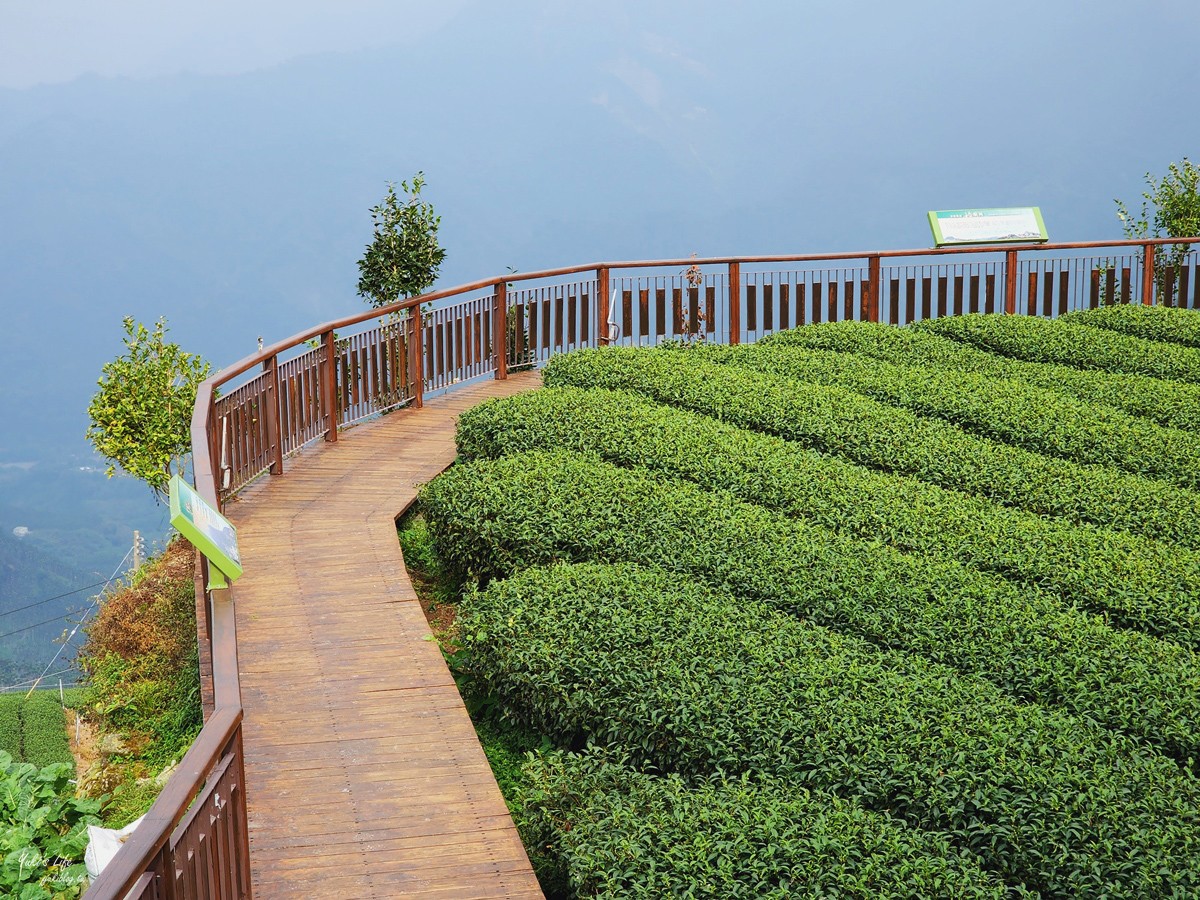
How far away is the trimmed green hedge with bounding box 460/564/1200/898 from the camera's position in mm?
4516

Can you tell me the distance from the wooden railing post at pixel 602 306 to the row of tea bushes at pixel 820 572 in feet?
17.9

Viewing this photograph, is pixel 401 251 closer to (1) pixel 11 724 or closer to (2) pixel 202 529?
(1) pixel 11 724

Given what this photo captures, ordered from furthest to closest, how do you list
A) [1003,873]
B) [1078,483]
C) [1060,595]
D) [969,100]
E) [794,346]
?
[969,100] < [794,346] < [1078,483] < [1060,595] < [1003,873]

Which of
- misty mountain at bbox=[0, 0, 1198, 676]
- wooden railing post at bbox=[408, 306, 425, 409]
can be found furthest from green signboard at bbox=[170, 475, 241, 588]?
misty mountain at bbox=[0, 0, 1198, 676]

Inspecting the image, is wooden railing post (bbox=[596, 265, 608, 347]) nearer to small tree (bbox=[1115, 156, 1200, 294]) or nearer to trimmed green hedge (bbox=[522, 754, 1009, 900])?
small tree (bbox=[1115, 156, 1200, 294])

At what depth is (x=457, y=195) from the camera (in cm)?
16375

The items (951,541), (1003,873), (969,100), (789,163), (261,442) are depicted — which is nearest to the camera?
(1003,873)

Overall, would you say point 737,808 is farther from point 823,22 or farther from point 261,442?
point 823,22

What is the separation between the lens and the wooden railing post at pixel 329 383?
10.3 meters

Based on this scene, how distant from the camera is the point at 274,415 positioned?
9.47 meters

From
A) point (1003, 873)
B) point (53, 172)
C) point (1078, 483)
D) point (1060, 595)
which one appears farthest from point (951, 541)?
point (53, 172)

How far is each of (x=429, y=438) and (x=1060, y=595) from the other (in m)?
5.92

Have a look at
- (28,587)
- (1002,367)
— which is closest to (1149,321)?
(1002,367)

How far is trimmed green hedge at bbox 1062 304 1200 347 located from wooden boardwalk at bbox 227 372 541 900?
8245 millimetres
